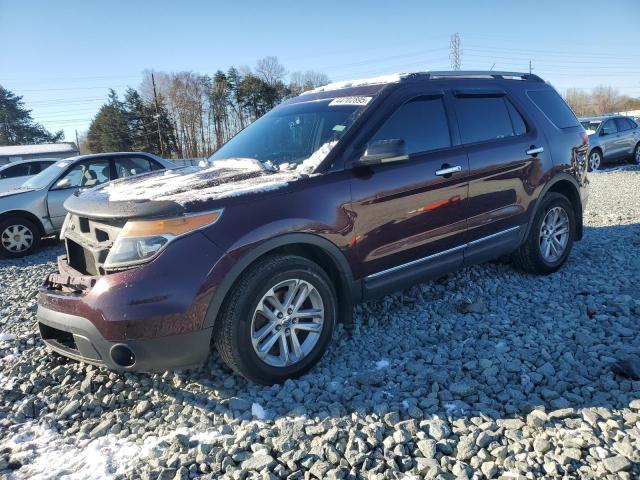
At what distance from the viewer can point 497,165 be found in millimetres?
4086

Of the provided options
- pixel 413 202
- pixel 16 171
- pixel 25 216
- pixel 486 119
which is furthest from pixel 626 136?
pixel 16 171

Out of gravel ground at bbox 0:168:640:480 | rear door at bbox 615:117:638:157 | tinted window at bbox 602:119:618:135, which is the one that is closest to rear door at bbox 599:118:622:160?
tinted window at bbox 602:119:618:135

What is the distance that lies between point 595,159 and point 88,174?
15.0 m

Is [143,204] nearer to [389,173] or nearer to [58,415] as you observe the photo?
[58,415]

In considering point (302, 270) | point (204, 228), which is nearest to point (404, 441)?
point (302, 270)

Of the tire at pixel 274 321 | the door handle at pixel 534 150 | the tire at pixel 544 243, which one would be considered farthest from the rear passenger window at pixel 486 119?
the tire at pixel 274 321

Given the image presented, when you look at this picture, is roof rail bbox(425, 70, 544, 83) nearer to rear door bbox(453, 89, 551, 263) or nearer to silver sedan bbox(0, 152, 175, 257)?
rear door bbox(453, 89, 551, 263)

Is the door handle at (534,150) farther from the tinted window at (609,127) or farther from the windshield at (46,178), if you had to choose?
the tinted window at (609,127)

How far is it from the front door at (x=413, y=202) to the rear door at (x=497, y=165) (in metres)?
0.17

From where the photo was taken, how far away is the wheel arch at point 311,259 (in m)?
2.69

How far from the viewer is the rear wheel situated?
49.9ft

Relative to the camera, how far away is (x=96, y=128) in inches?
2178

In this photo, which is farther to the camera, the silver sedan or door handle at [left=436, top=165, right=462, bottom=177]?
the silver sedan

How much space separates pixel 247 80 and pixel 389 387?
56279 millimetres
